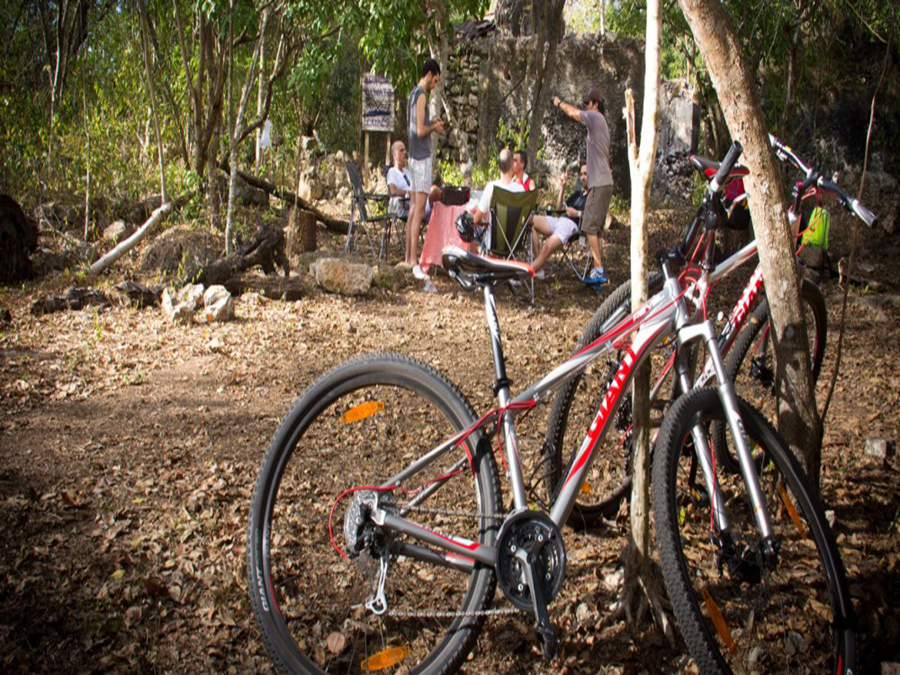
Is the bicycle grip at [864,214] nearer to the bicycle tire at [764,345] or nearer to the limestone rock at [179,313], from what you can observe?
the bicycle tire at [764,345]

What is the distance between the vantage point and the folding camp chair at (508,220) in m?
7.74

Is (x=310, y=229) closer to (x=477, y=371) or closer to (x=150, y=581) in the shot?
(x=477, y=371)

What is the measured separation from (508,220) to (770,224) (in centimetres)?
493

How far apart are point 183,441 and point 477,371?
2124mm

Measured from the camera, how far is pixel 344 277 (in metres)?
7.44

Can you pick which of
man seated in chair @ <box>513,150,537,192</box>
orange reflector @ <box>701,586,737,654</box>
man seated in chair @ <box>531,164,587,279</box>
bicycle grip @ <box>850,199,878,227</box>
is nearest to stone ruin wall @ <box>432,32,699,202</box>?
man seated in chair @ <box>531,164,587,279</box>

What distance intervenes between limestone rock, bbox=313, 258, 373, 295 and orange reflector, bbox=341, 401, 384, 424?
4.93m

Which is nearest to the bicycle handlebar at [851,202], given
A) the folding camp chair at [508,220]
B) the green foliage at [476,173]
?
the folding camp chair at [508,220]

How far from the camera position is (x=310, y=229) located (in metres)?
9.70

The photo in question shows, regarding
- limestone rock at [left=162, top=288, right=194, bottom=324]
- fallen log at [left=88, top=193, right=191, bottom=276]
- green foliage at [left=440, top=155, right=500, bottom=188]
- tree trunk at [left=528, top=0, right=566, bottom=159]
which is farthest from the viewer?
green foliage at [left=440, top=155, right=500, bottom=188]

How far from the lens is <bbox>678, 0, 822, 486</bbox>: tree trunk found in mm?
2908

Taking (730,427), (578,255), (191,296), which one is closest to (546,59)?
(578,255)

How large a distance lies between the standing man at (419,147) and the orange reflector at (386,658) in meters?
6.00

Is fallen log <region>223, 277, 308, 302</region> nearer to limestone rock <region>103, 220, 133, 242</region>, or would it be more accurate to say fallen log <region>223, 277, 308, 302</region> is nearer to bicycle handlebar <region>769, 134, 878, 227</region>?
limestone rock <region>103, 220, 133, 242</region>
